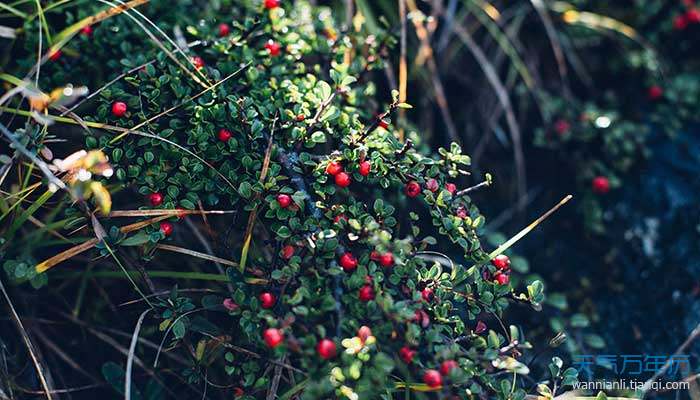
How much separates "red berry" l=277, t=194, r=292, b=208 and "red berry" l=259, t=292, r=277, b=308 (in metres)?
A: 0.21

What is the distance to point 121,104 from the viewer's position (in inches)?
63.4

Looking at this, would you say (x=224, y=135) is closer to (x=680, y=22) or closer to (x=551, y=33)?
(x=551, y=33)

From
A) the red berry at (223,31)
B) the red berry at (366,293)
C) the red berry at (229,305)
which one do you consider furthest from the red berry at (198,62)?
the red berry at (366,293)

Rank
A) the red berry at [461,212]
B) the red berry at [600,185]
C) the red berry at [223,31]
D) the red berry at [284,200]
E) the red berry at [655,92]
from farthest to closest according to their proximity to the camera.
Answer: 1. the red berry at [655,92]
2. the red berry at [600,185]
3. the red berry at [223,31]
4. the red berry at [461,212]
5. the red berry at [284,200]

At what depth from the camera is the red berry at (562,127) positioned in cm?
242

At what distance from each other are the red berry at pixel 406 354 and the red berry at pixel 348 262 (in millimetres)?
220

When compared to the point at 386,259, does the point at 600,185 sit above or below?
below

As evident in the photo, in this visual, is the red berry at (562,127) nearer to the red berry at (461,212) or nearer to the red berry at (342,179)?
the red berry at (461,212)

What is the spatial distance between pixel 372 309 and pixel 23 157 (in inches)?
36.5

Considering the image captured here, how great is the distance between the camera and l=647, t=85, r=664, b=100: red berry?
2538 mm

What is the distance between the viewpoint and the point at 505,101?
7.98ft

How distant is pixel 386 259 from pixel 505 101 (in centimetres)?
122

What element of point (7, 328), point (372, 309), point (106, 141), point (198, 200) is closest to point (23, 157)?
point (106, 141)

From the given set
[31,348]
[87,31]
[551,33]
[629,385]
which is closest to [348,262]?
[31,348]
